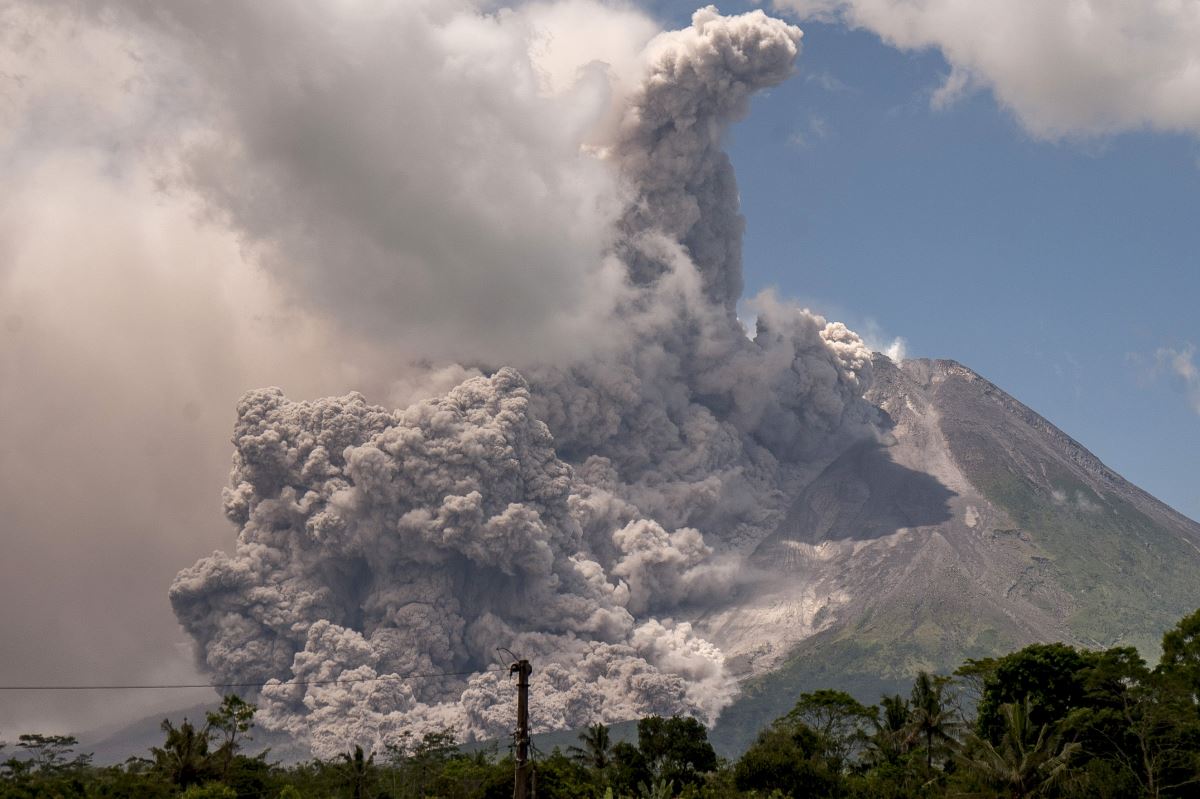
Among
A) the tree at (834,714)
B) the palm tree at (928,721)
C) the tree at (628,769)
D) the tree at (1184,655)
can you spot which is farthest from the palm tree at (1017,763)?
the tree at (834,714)

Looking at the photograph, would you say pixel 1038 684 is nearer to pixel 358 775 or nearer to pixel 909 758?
pixel 909 758

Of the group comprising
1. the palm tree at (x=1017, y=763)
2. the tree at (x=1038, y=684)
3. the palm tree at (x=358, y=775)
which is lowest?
the palm tree at (x=1017, y=763)

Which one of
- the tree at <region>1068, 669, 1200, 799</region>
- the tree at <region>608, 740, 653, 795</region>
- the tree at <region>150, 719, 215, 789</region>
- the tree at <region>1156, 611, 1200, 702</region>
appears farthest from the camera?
the tree at <region>608, 740, 653, 795</region>

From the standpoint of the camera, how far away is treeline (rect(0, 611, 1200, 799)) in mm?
53750

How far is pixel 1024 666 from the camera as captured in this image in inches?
2667

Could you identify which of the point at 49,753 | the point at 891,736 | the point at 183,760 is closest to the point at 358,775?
the point at 183,760

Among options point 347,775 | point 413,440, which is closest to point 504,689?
point 413,440

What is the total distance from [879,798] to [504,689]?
438 ft

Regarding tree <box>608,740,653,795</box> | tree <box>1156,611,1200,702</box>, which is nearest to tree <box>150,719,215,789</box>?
tree <box>608,740,653,795</box>

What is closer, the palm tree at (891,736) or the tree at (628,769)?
the palm tree at (891,736)

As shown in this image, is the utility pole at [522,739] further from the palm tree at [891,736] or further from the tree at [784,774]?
the palm tree at [891,736]

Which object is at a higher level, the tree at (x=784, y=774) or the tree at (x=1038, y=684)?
the tree at (x=1038, y=684)

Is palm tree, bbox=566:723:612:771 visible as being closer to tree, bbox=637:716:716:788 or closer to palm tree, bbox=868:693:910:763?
tree, bbox=637:716:716:788

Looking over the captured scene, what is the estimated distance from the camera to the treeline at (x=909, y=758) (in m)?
53.8
